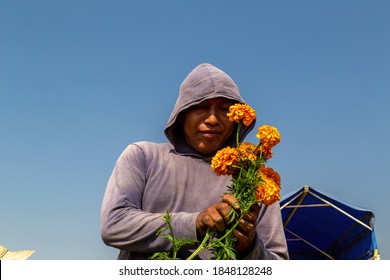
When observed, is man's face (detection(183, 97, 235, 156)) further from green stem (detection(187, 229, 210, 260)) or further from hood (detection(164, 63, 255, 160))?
green stem (detection(187, 229, 210, 260))

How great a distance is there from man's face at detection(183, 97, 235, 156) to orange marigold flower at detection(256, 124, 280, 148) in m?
0.46

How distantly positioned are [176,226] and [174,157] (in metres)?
0.52

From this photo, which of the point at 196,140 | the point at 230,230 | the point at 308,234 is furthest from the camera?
the point at 308,234

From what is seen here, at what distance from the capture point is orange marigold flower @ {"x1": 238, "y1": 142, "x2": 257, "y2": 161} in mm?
1953

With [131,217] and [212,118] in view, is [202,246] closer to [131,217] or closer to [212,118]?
[131,217]

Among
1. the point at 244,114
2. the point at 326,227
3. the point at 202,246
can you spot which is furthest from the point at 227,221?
the point at 326,227

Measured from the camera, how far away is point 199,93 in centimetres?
244

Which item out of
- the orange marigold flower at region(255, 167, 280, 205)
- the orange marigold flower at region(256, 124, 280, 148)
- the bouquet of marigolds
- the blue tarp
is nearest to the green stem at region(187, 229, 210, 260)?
the bouquet of marigolds

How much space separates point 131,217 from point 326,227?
447 inches

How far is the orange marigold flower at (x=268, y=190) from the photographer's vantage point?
190 cm

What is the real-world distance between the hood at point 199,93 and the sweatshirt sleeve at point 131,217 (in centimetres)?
26
